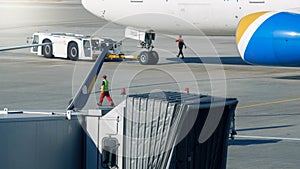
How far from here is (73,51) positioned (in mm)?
48781

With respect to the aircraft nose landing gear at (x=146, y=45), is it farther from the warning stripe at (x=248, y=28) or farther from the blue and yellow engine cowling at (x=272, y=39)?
the blue and yellow engine cowling at (x=272, y=39)

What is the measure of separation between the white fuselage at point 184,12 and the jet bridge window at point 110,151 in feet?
91.8

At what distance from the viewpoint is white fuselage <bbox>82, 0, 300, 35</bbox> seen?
40031 mm

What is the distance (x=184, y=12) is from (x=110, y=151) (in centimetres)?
3059

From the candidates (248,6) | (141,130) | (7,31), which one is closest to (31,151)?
(141,130)

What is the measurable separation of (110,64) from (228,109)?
34.3 meters

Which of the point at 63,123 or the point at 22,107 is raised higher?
the point at 63,123

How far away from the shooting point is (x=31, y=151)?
11.1 m

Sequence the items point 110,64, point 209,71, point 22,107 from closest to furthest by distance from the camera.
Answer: point 22,107 < point 209,71 < point 110,64

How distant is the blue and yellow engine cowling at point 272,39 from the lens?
18.7 m

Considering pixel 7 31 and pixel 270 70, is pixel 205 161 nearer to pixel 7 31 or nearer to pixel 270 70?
pixel 270 70

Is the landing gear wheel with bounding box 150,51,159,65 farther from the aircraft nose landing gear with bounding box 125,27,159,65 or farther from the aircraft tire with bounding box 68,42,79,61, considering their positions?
the aircraft tire with bounding box 68,42,79,61

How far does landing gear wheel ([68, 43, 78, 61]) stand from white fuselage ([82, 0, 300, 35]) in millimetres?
4014

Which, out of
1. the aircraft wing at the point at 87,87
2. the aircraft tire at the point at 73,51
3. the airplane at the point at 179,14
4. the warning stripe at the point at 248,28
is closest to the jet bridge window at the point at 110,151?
the aircraft wing at the point at 87,87
